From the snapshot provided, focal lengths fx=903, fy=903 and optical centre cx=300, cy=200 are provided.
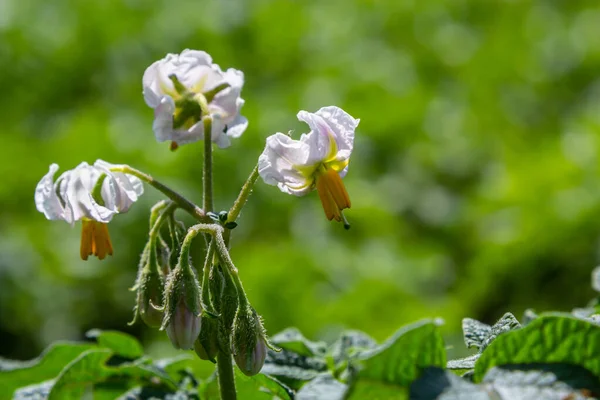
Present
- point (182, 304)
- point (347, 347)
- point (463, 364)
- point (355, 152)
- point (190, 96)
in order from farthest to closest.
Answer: point (355, 152)
point (347, 347)
point (190, 96)
point (182, 304)
point (463, 364)

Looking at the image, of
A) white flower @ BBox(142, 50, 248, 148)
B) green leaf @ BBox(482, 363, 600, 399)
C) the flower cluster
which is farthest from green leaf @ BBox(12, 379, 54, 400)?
green leaf @ BBox(482, 363, 600, 399)

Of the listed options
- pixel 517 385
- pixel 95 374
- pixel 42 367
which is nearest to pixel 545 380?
pixel 517 385

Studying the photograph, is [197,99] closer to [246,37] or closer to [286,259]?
[286,259]

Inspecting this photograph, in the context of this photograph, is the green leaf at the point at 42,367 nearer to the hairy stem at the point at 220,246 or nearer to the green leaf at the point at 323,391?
the hairy stem at the point at 220,246

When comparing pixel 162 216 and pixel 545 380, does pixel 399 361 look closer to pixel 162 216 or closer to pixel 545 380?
pixel 545 380

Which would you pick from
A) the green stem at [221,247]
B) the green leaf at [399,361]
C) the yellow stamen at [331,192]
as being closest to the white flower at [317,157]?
the yellow stamen at [331,192]

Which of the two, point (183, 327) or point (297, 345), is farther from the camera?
point (297, 345)
